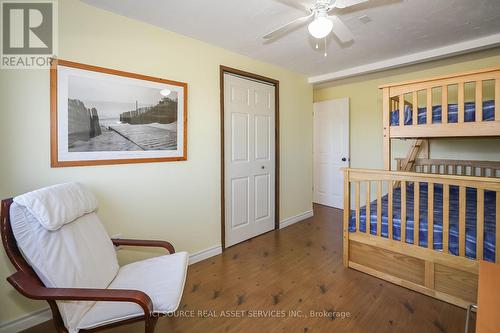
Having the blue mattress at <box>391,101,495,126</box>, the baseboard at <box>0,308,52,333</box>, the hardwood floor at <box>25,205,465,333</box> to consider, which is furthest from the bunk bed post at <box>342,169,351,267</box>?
the baseboard at <box>0,308,52,333</box>

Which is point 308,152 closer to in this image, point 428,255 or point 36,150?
point 428,255

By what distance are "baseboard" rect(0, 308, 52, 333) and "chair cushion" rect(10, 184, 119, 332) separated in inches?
25.2

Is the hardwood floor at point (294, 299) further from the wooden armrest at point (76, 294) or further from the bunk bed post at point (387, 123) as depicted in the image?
the bunk bed post at point (387, 123)

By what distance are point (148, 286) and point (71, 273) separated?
416mm

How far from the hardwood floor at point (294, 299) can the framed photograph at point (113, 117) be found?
4.03 ft

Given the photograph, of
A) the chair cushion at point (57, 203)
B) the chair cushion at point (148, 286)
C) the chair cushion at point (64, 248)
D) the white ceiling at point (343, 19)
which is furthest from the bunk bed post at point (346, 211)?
the chair cushion at point (57, 203)

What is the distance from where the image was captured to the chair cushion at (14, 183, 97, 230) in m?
1.26

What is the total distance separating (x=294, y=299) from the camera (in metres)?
1.89

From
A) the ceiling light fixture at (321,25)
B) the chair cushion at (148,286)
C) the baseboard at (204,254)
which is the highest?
the ceiling light fixture at (321,25)

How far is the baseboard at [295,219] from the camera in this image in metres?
3.54

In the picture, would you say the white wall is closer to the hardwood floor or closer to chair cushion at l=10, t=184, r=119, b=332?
chair cushion at l=10, t=184, r=119, b=332

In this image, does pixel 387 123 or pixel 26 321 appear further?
pixel 387 123

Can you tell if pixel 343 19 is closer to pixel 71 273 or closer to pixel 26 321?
pixel 71 273

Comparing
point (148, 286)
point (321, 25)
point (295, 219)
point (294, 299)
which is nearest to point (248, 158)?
point (295, 219)
